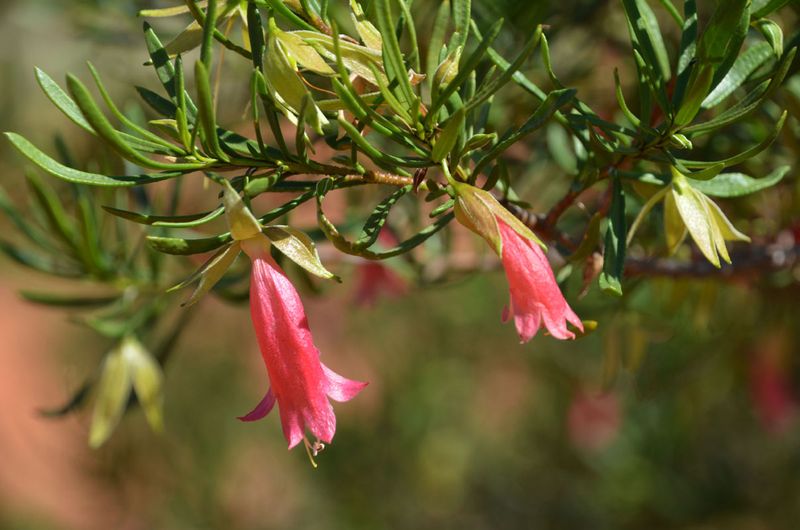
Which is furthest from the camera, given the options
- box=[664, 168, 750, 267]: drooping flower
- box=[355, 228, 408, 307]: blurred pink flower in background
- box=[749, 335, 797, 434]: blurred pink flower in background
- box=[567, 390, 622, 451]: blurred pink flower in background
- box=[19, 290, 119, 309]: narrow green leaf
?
box=[567, 390, 622, 451]: blurred pink flower in background

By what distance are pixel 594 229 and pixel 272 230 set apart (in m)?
0.19

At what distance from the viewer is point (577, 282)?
1.28m

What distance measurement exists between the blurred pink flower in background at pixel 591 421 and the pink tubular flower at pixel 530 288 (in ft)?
4.57

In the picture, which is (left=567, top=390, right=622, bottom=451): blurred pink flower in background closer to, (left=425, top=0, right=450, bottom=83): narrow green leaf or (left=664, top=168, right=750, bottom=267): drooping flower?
(left=664, top=168, right=750, bottom=267): drooping flower

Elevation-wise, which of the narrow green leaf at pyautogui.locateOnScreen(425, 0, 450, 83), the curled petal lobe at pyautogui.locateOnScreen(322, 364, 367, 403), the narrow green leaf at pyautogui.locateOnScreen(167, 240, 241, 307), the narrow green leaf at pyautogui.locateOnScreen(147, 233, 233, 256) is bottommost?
the curled petal lobe at pyautogui.locateOnScreen(322, 364, 367, 403)

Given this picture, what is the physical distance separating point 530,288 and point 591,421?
145 cm

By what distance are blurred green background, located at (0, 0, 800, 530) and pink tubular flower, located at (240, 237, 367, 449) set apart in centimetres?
36

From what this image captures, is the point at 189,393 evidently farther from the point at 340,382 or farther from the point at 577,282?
the point at 340,382

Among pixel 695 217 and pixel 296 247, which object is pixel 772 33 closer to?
pixel 695 217

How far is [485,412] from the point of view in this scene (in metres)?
2.87

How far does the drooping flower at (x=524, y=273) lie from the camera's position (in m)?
0.43

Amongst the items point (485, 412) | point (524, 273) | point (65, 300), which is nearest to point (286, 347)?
point (524, 273)

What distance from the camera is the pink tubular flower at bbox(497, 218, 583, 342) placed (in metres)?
0.44

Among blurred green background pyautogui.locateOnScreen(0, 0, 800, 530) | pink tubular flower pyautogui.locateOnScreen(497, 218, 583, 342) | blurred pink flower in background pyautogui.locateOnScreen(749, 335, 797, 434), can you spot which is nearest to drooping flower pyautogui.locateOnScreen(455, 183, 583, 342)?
pink tubular flower pyautogui.locateOnScreen(497, 218, 583, 342)
